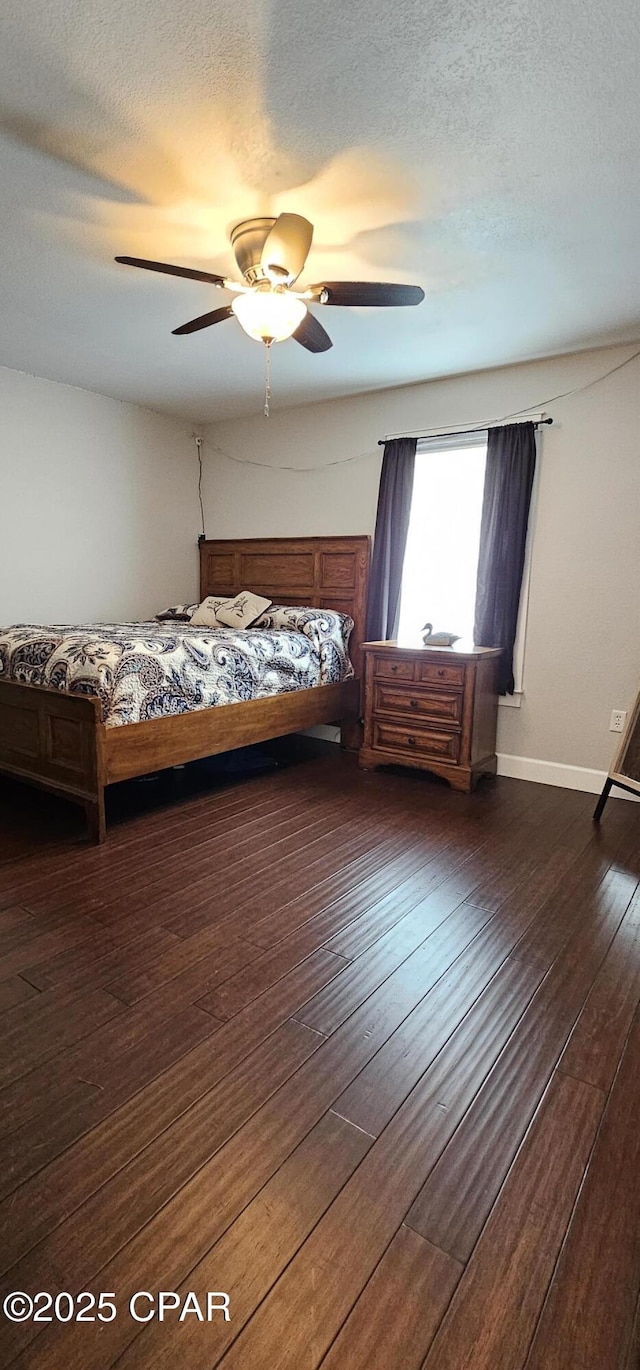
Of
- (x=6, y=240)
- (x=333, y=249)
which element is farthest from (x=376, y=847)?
(x=6, y=240)

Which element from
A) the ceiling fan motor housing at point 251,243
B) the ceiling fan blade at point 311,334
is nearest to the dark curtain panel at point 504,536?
the ceiling fan blade at point 311,334

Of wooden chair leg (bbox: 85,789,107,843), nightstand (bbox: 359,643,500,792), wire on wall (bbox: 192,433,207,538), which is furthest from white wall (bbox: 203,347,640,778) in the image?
wooden chair leg (bbox: 85,789,107,843)

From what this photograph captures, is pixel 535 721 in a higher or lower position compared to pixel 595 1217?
higher

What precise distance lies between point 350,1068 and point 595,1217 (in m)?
0.55

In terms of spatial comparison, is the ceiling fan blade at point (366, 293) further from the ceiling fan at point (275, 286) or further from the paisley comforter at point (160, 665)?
the paisley comforter at point (160, 665)

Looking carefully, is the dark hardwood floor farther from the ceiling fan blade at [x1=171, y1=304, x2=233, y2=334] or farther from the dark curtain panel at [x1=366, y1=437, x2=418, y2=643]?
the ceiling fan blade at [x1=171, y1=304, x2=233, y2=334]

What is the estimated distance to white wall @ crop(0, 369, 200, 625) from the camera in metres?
4.05

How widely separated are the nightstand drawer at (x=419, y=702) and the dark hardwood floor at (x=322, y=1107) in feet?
3.69

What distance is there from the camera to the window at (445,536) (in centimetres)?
390

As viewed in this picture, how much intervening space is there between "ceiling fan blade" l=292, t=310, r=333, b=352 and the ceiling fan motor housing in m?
0.25

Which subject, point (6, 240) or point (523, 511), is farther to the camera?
point (523, 511)

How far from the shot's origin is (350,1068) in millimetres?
1445

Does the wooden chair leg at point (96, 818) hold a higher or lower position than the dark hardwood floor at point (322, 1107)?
higher

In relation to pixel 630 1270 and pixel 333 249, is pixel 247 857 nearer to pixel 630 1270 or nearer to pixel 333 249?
pixel 630 1270
